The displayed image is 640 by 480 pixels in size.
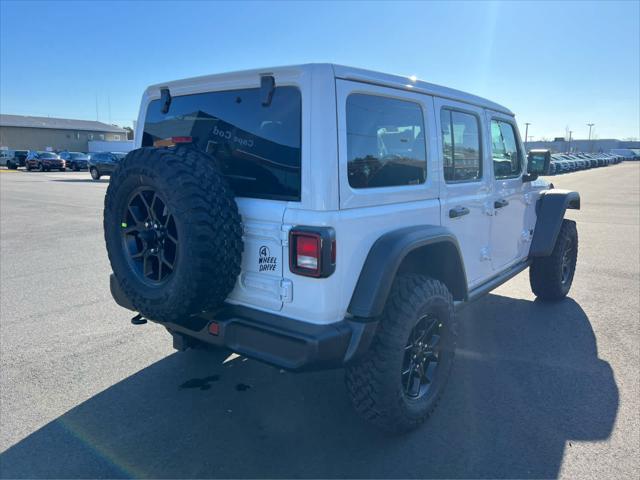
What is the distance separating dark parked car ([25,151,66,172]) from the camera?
37.0 meters

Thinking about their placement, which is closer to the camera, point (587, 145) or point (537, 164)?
point (537, 164)

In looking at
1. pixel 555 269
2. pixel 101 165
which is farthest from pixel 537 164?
pixel 101 165

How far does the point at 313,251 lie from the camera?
2.37m

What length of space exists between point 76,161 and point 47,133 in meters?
31.8

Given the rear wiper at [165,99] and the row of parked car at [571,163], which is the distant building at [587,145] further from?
the rear wiper at [165,99]

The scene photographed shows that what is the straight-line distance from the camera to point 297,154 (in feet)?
8.18

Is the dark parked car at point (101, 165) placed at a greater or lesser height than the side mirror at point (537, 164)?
greater

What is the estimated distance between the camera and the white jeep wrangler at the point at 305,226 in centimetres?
241

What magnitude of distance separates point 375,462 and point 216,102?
91.5 inches

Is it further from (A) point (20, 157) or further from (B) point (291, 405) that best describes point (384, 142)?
(A) point (20, 157)

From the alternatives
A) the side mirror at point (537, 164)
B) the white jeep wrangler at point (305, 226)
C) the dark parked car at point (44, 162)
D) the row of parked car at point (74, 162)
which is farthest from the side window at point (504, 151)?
the dark parked car at point (44, 162)

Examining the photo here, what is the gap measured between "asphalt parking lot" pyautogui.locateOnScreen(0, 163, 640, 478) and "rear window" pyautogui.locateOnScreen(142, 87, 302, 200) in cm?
149

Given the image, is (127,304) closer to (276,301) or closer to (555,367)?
(276,301)

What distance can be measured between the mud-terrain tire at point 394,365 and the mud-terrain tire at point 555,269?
9.40 ft
